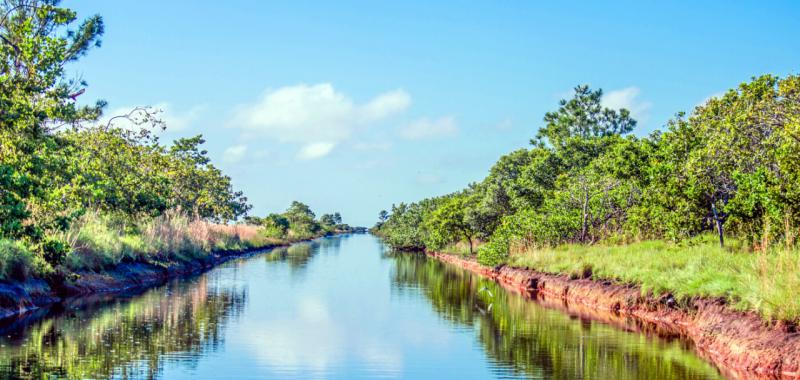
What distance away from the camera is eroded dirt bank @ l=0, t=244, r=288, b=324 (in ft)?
69.2

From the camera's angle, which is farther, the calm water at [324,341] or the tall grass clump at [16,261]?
the tall grass clump at [16,261]

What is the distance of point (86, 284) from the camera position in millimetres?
27469

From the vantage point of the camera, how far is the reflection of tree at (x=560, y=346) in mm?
15375

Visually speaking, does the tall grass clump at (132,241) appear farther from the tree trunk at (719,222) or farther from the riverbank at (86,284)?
the tree trunk at (719,222)

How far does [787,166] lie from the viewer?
17297mm

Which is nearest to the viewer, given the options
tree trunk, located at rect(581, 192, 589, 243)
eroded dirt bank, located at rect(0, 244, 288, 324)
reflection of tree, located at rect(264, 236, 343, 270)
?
eroded dirt bank, located at rect(0, 244, 288, 324)

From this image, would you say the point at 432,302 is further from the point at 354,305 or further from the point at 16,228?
the point at 16,228

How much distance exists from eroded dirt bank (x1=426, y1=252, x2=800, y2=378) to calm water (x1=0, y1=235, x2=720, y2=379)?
0.73 meters

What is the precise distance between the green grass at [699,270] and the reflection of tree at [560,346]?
1.84 m

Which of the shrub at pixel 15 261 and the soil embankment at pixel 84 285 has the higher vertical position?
the shrub at pixel 15 261

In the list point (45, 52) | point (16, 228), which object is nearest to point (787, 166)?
point (16, 228)

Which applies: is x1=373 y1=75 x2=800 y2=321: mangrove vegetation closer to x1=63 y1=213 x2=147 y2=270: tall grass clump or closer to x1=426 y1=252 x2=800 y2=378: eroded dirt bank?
x1=426 y1=252 x2=800 y2=378: eroded dirt bank

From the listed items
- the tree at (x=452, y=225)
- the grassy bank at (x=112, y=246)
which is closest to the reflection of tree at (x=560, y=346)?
the grassy bank at (x=112, y=246)

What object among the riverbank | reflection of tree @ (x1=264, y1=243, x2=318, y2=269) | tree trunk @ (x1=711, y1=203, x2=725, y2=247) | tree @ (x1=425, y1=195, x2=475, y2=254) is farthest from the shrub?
tree @ (x1=425, y1=195, x2=475, y2=254)
